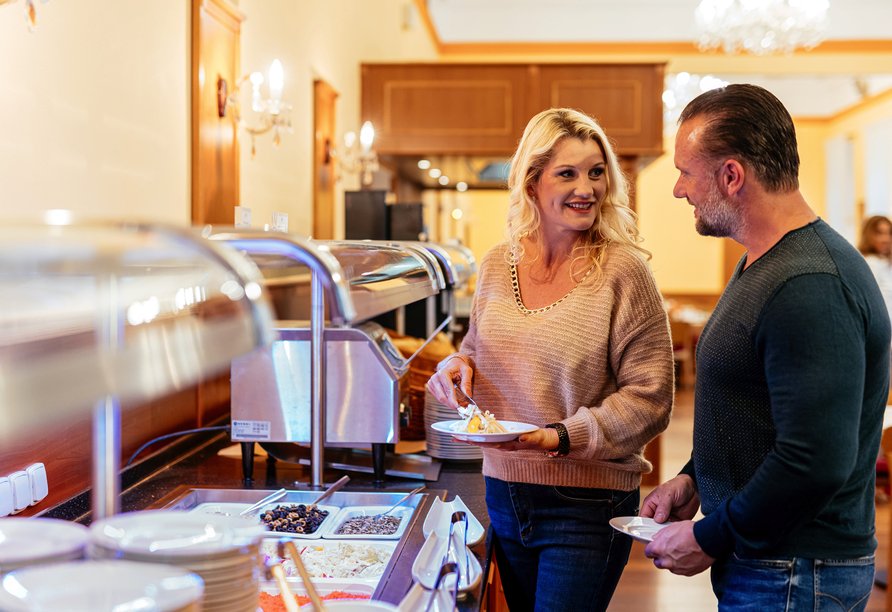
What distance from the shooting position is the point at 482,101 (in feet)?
17.1

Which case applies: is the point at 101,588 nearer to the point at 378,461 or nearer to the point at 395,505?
the point at 395,505

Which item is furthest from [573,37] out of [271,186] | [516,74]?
[271,186]

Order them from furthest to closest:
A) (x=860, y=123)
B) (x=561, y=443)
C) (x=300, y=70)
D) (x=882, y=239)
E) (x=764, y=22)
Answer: (x=860, y=123) → (x=764, y=22) → (x=882, y=239) → (x=300, y=70) → (x=561, y=443)

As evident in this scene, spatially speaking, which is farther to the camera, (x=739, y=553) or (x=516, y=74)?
(x=516, y=74)

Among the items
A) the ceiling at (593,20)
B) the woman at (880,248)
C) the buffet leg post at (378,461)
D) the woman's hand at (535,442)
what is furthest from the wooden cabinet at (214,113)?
the ceiling at (593,20)

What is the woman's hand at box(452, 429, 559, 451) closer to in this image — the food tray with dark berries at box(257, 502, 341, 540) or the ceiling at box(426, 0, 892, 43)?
the food tray with dark berries at box(257, 502, 341, 540)

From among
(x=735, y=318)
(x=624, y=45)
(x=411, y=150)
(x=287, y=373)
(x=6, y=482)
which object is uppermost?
(x=624, y=45)

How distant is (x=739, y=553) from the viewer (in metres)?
1.18

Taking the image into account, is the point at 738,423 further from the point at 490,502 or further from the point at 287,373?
the point at 287,373

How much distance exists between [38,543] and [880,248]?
5.21 meters

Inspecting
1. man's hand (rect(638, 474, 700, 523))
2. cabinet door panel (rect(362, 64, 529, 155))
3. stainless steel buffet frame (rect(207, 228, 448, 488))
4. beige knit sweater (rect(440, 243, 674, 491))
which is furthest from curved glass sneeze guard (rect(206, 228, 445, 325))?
cabinet door panel (rect(362, 64, 529, 155))

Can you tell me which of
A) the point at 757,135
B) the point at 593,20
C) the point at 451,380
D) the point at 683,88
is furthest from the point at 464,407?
the point at 593,20

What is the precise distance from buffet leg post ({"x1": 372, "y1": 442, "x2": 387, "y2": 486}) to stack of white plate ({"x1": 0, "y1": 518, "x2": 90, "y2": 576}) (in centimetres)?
119

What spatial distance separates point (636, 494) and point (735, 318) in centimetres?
54
